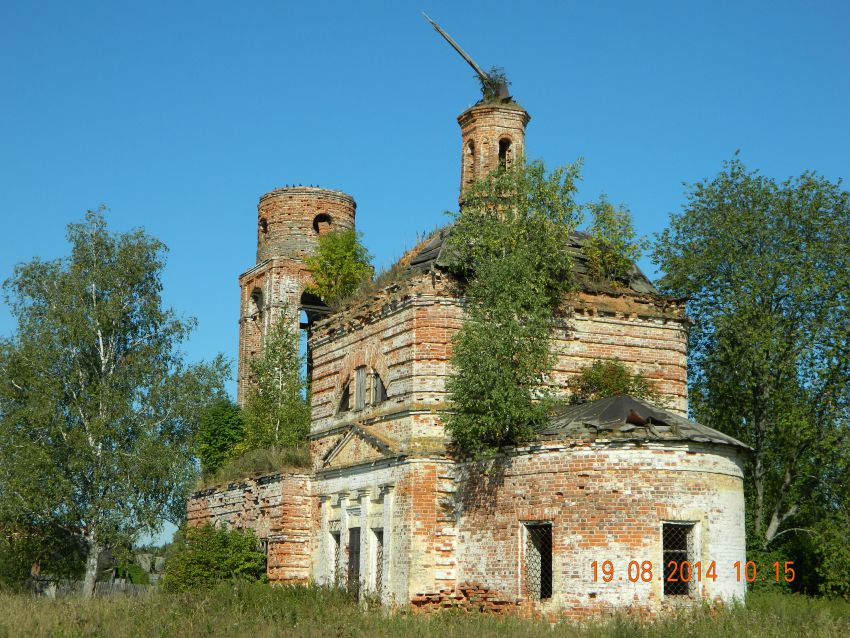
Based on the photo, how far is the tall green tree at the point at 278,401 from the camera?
99.2 ft

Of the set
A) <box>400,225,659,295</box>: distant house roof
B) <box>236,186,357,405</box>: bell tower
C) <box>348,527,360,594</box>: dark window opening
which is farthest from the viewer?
<box>236,186,357,405</box>: bell tower

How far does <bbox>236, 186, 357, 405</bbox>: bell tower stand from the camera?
38969 millimetres

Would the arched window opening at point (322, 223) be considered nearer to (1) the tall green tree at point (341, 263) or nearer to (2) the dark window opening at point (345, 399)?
(1) the tall green tree at point (341, 263)

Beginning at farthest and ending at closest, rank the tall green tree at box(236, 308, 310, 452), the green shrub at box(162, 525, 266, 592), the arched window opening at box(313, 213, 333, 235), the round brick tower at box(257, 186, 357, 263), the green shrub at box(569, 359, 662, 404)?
the arched window opening at box(313, 213, 333, 235)
the round brick tower at box(257, 186, 357, 263)
the tall green tree at box(236, 308, 310, 452)
the green shrub at box(162, 525, 266, 592)
the green shrub at box(569, 359, 662, 404)

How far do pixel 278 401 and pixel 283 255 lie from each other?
8.97 metres

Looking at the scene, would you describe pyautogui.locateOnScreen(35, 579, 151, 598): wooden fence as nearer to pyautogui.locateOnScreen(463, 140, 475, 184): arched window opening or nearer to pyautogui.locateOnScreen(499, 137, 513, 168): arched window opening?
pyautogui.locateOnScreen(463, 140, 475, 184): arched window opening

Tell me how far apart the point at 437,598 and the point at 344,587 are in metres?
2.57

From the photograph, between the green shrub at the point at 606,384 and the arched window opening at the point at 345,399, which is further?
the arched window opening at the point at 345,399

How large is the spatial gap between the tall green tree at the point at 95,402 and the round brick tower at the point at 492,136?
34.6ft

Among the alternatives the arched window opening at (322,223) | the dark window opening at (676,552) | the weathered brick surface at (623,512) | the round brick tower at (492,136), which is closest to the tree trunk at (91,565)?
the round brick tower at (492,136)

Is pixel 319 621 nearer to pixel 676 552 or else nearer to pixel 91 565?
pixel 676 552

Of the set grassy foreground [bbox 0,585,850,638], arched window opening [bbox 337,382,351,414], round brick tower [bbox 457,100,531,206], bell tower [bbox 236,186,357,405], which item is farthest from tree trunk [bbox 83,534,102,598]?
round brick tower [bbox 457,100,531,206]

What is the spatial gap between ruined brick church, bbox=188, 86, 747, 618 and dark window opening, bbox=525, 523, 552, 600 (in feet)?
0.08

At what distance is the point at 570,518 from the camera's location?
17125mm
